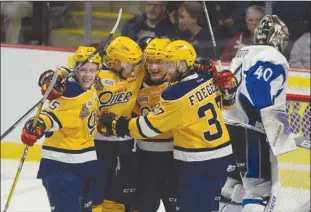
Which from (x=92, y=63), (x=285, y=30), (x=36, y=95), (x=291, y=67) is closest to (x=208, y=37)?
(x=291, y=67)

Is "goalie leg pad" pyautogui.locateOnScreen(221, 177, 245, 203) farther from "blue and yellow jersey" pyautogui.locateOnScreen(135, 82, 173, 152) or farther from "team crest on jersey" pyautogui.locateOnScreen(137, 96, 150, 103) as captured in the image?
"team crest on jersey" pyautogui.locateOnScreen(137, 96, 150, 103)

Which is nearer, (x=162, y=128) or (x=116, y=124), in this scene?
(x=162, y=128)

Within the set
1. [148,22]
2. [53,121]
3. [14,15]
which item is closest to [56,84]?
[53,121]

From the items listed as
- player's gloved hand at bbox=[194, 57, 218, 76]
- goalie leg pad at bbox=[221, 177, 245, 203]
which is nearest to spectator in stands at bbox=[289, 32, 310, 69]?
goalie leg pad at bbox=[221, 177, 245, 203]

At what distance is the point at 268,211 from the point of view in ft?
14.1

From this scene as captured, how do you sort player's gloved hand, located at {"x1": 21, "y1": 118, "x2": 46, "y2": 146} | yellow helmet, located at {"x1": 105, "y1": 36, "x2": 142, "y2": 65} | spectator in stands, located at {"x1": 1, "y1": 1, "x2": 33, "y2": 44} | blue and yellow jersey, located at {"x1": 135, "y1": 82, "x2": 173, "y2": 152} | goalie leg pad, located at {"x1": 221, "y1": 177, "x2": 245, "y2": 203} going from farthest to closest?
spectator in stands, located at {"x1": 1, "y1": 1, "x2": 33, "y2": 44} < goalie leg pad, located at {"x1": 221, "y1": 177, "x2": 245, "y2": 203} < blue and yellow jersey, located at {"x1": 135, "y1": 82, "x2": 173, "y2": 152} < yellow helmet, located at {"x1": 105, "y1": 36, "x2": 142, "y2": 65} < player's gloved hand, located at {"x1": 21, "y1": 118, "x2": 46, "y2": 146}

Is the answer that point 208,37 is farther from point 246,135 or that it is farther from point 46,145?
point 46,145

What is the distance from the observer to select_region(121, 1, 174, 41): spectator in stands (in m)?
6.08

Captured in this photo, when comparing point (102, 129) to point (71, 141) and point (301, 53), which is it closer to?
point (71, 141)

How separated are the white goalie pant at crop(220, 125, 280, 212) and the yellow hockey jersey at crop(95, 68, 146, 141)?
56cm

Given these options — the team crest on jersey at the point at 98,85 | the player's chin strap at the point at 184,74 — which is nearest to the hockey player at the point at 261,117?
the player's chin strap at the point at 184,74

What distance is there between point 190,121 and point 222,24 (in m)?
2.36

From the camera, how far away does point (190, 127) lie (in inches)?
150

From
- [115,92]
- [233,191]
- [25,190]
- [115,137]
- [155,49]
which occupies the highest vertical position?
[155,49]
